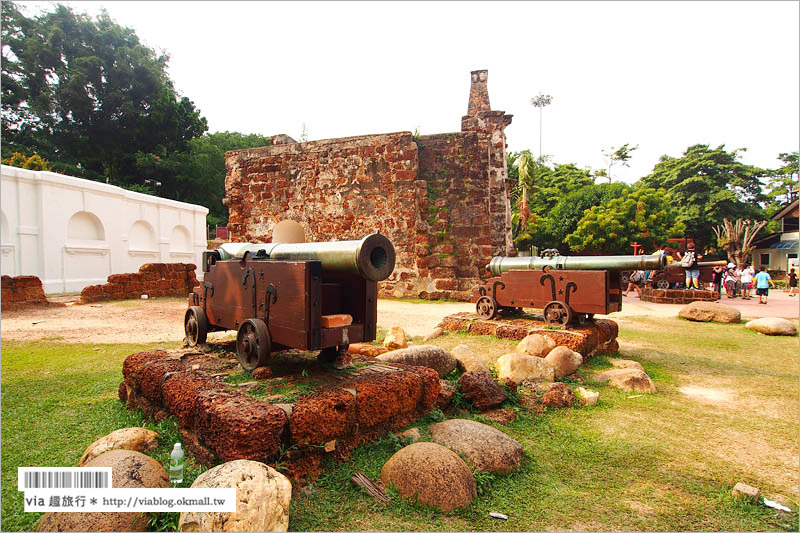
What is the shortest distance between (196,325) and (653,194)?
28128mm

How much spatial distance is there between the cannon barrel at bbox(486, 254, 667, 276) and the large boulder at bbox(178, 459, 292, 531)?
551 centimetres

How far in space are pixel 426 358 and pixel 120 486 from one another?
2.72m

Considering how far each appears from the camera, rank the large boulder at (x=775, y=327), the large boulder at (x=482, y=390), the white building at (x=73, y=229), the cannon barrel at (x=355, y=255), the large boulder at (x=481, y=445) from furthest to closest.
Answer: the white building at (x=73, y=229) < the large boulder at (x=775, y=327) < the large boulder at (x=482, y=390) < the cannon barrel at (x=355, y=255) < the large boulder at (x=481, y=445)

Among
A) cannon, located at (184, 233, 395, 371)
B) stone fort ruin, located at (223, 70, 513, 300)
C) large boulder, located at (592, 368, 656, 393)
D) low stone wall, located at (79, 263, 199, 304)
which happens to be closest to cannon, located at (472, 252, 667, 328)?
large boulder, located at (592, 368, 656, 393)

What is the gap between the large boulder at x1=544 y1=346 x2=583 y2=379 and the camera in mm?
4716

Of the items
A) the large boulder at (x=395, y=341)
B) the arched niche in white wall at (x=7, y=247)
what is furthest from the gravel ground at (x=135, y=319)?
the arched niche in white wall at (x=7, y=247)

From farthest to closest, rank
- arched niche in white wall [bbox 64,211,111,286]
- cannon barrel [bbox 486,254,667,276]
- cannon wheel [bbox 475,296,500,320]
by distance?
arched niche in white wall [bbox 64,211,111,286] → cannon wheel [bbox 475,296,500,320] → cannon barrel [bbox 486,254,667,276]

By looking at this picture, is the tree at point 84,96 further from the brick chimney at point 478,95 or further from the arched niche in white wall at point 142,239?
the brick chimney at point 478,95

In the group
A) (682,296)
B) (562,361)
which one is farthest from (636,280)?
(562,361)

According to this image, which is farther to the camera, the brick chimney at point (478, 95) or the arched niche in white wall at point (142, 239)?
the arched niche in white wall at point (142, 239)

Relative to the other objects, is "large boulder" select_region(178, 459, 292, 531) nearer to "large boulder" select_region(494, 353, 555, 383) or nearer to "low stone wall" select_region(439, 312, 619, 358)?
"large boulder" select_region(494, 353, 555, 383)

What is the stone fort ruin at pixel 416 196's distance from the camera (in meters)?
12.5

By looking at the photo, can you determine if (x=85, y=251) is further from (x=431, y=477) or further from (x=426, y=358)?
(x=431, y=477)

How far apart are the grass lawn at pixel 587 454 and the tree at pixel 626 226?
2073cm
